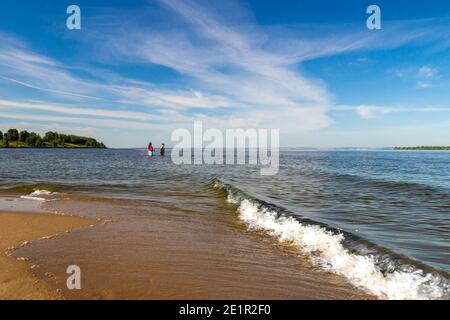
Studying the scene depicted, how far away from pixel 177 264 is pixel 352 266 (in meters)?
3.61

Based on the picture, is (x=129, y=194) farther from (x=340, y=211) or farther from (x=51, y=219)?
(x=340, y=211)

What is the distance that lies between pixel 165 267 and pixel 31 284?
7.51ft

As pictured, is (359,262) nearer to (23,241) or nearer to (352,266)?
(352,266)

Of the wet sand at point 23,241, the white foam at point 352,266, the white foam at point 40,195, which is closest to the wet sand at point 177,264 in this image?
the wet sand at point 23,241

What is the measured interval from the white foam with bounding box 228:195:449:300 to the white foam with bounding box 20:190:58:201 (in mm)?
10682

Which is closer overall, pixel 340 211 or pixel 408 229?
pixel 408 229

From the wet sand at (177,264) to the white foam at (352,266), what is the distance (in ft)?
1.29

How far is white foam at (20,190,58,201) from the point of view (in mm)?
16375

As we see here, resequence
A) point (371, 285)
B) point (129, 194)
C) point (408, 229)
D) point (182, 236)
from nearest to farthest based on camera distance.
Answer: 1. point (371, 285)
2. point (182, 236)
3. point (408, 229)
4. point (129, 194)

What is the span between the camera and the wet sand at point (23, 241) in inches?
207

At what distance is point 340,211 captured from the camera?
1391 cm

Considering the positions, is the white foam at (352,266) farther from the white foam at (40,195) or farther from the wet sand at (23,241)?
the white foam at (40,195)

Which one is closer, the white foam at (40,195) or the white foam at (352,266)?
the white foam at (352,266)
